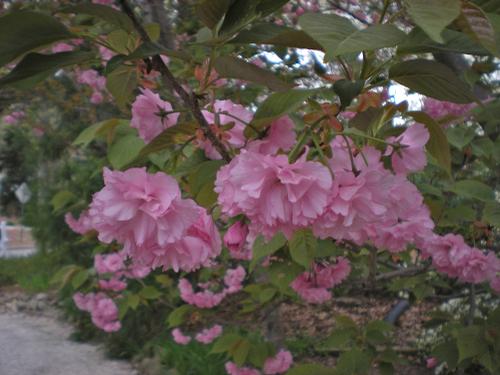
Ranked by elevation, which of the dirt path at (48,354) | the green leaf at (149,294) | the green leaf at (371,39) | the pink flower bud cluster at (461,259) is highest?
the green leaf at (371,39)

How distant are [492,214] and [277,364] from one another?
1.60m

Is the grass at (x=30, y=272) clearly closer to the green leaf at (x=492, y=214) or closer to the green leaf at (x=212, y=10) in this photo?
the green leaf at (x=492, y=214)

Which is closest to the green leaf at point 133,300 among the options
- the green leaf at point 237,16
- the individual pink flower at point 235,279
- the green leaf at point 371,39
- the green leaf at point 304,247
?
the individual pink flower at point 235,279

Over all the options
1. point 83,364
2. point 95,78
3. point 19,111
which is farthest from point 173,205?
point 19,111

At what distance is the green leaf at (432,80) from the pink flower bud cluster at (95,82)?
3224 millimetres

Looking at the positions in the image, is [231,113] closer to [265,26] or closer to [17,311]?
[265,26]

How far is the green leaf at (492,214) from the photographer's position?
4.58ft

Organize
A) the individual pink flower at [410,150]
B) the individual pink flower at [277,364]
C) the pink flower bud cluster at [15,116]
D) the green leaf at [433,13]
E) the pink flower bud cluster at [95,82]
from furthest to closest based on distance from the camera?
the pink flower bud cluster at [15,116] < the pink flower bud cluster at [95,82] < the individual pink flower at [277,364] < the individual pink flower at [410,150] < the green leaf at [433,13]

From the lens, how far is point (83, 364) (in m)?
4.88

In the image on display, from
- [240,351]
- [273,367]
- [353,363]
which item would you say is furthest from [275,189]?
[273,367]

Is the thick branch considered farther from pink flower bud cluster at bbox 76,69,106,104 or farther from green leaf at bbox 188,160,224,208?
pink flower bud cluster at bbox 76,69,106,104

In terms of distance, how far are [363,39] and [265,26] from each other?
0.21m

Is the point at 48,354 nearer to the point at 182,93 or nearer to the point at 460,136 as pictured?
the point at 460,136

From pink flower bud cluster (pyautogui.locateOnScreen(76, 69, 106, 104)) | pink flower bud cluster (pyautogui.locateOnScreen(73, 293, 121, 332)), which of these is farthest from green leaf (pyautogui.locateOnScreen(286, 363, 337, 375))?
pink flower bud cluster (pyautogui.locateOnScreen(76, 69, 106, 104))
